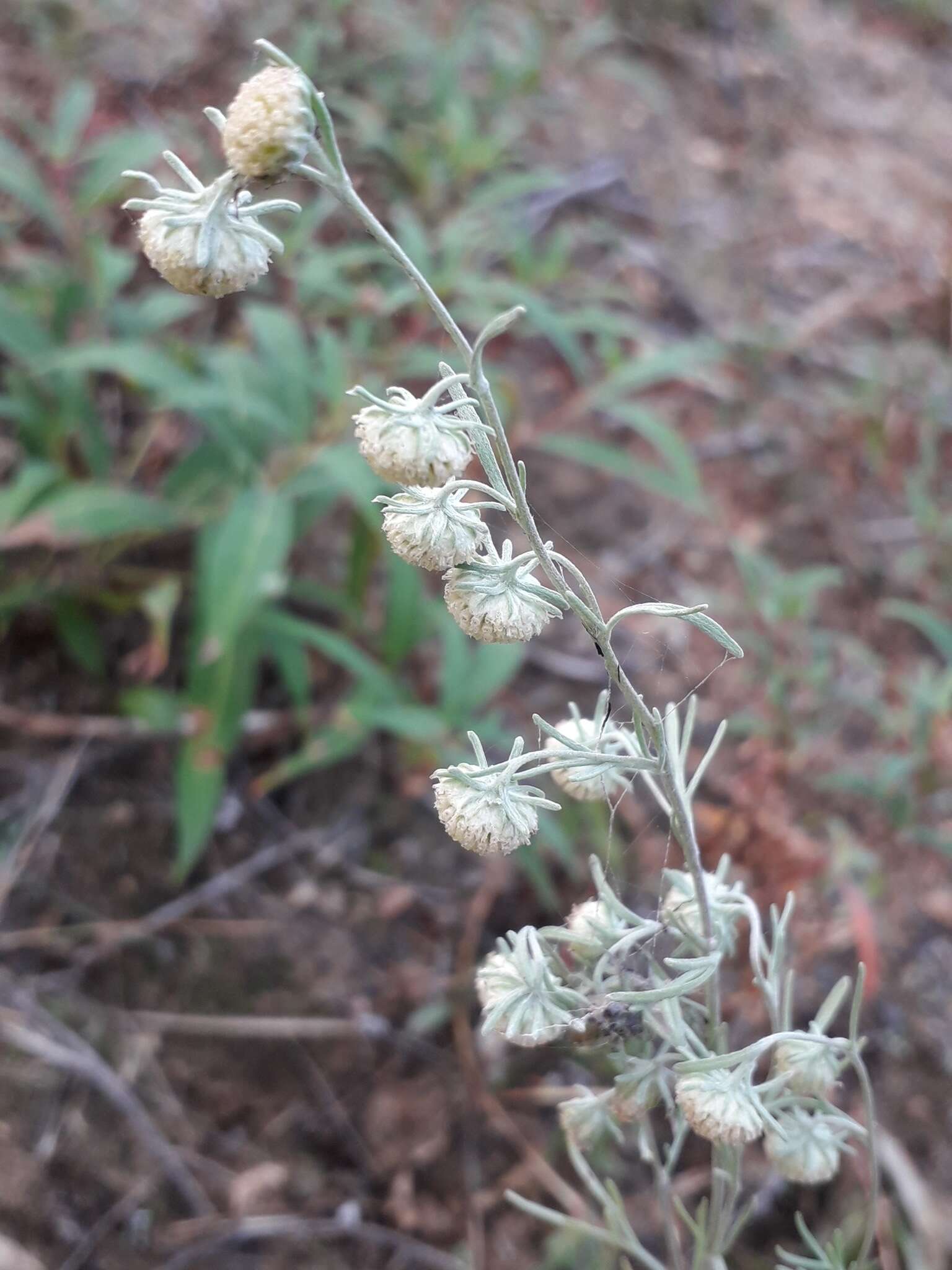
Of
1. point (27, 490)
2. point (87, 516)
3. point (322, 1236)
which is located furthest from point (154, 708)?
point (322, 1236)

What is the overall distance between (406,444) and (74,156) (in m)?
2.58

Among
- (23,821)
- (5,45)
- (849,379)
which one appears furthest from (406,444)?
(5,45)

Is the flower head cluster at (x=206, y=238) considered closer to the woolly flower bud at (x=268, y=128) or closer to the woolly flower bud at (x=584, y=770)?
the woolly flower bud at (x=268, y=128)

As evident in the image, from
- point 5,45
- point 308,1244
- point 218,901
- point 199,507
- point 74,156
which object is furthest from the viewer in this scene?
point 5,45

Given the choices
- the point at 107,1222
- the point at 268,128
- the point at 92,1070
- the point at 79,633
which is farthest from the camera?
the point at 79,633

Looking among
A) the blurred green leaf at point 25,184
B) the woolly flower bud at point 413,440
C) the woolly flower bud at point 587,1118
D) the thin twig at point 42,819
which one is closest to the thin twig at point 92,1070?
the thin twig at point 42,819

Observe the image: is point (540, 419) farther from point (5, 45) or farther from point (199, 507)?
point (5, 45)

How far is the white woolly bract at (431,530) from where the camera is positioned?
2.33 feet

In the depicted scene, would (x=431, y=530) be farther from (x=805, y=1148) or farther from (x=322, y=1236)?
(x=322, y=1236)

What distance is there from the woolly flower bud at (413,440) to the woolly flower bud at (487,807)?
219 millimetres

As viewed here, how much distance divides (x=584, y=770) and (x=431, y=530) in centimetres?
28

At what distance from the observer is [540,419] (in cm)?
279

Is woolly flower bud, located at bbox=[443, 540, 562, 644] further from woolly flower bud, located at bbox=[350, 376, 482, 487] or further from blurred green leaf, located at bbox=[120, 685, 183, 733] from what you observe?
blurred green leaf, located at bbox=[120, 685, 183, 733]

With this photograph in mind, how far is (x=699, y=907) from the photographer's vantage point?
0.91 metres
